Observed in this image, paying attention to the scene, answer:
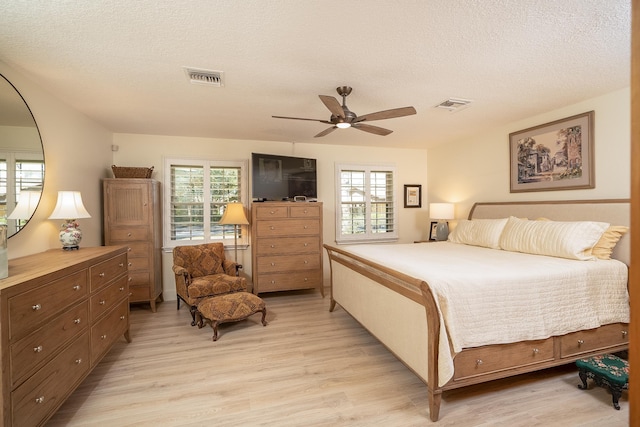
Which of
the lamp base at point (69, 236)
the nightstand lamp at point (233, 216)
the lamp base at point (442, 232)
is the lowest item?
the lamp base at point (442, 232)

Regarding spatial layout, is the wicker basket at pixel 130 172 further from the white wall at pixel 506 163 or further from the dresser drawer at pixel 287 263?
the white wall at pixel 506 163

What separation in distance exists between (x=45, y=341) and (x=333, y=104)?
253cm

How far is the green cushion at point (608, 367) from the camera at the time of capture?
2074 millimetres

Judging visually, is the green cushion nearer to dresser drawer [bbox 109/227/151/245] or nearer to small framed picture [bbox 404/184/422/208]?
small framed picture [bbox 404/184/422/208]

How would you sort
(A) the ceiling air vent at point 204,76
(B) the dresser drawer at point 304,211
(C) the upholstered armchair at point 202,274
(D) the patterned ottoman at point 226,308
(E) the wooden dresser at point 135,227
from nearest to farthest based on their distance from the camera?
(A) the ceiling air vent at point 204,76
(D) the patterned ottoman at point 226,308
(C) the upholstered armchair at point 202,274
(E) the wooden dresser at point 135,227
(B) the dresser drawer at point 304,211

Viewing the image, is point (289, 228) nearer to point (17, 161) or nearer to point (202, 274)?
point (202, 274)

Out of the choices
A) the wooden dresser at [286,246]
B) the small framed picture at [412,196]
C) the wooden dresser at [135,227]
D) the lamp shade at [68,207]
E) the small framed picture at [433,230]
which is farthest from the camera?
the small framed picture at [412,196]

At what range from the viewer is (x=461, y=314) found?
6.56 ft

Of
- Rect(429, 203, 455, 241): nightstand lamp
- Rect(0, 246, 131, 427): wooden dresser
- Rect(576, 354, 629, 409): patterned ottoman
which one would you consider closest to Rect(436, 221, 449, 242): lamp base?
Rect(429, 203, 455, 241): nightstand lamp

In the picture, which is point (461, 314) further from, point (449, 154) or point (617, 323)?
point (449, 154)

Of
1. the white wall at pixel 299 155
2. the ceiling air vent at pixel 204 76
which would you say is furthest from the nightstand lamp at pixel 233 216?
the ceiling air vent at pixel 204 76

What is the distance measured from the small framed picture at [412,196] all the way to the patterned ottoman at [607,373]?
3631mm

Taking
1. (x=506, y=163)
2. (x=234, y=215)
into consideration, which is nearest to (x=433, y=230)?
(x=506, y=163)

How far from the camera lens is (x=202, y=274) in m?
4.11
